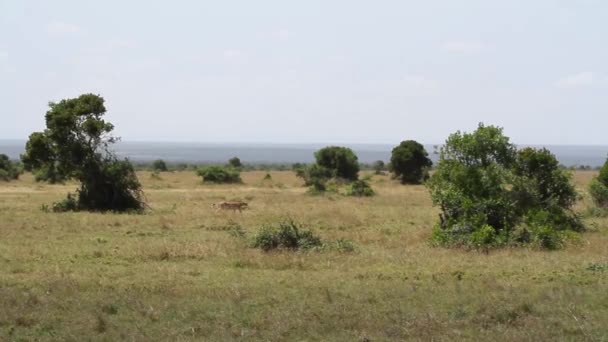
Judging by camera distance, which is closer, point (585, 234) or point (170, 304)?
point (170, 304)

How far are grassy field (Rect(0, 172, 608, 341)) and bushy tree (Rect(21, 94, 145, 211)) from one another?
31.4 ft

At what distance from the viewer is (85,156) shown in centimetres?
3300

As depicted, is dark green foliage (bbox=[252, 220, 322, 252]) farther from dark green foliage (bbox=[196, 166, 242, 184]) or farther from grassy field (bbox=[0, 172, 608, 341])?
dark green foliage (bbox=[196, 166, 242, 184])

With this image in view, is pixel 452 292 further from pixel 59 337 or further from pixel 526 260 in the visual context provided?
pixel 59 337

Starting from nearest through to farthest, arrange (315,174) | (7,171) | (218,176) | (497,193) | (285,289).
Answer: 1. (285,289)
2. (497,193)
3. (7,171)
4. (315,174)
5. (218,176)

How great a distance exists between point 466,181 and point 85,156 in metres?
19.6

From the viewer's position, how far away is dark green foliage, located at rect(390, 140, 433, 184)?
6234 cm

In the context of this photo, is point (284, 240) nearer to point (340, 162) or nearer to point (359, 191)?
point (359, 191)

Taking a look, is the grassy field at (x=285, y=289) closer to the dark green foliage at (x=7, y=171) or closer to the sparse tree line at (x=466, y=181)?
the sparse tree line at (x=466, y=181)

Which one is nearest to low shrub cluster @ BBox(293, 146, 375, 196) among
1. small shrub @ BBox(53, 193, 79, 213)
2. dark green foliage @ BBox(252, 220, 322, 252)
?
small shrub @ BBox(53, 193, 79, 213)

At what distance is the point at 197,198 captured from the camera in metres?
41.1

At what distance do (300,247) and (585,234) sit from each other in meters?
10.3

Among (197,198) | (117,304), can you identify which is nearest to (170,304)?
(117,304)

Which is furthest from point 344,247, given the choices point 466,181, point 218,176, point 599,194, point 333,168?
point 333,168
